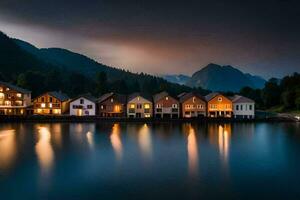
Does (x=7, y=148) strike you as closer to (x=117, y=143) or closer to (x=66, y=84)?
(x=117, y=143)

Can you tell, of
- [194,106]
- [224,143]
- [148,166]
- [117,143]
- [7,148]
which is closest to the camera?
[148,166]

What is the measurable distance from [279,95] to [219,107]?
4260 centimetres

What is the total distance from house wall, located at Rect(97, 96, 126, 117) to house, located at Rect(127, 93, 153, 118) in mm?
1833

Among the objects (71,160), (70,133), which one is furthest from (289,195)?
(70,133)

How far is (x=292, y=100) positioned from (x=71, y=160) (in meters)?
77.6

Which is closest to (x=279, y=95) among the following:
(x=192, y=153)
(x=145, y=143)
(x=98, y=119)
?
(x=98, y=119)

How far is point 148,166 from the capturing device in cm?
3055

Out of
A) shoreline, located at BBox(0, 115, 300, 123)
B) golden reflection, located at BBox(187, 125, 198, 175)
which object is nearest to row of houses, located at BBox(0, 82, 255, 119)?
shoreline, located at BBox(0, 115, 300, 123)

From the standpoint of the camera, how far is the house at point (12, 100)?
259 feet

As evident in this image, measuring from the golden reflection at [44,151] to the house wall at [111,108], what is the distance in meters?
26.8

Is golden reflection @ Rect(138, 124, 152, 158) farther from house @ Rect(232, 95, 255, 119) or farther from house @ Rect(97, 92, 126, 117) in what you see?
house @ Rect(232, 95, 255, 119)

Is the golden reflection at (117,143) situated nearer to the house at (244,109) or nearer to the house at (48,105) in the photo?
the house at (48,105)

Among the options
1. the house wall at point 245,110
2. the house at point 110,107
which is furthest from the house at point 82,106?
the house wall at point 245,110

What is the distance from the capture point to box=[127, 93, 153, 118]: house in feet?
254
